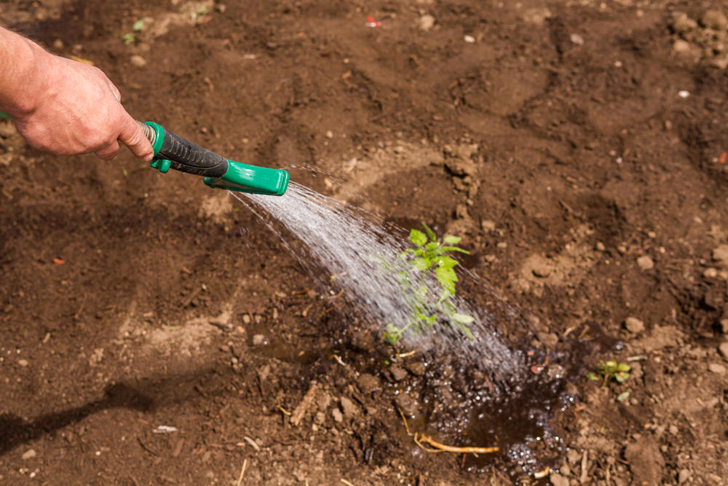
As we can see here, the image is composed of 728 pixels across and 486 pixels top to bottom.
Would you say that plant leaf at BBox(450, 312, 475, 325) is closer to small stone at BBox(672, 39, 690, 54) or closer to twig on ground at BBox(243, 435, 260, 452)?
twig on ground at BBox(243, 435, 260, 452)

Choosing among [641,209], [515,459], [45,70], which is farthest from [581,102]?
[45,70]

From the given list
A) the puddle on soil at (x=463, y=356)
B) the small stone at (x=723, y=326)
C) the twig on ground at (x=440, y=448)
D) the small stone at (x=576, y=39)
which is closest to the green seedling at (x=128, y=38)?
the puddle on soil at (x=463, y=356)

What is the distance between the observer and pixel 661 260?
8.95 ft

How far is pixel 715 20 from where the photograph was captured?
3.55 meters

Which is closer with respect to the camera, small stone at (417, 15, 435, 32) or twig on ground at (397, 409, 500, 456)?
twig on ground at (397, 409, 500, 456)

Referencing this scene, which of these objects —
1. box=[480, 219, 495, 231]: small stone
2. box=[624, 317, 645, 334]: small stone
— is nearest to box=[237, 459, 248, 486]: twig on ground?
box=[480, 219, 495, 231]: small stone

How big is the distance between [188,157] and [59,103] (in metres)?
0.40

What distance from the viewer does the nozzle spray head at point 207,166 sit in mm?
1594

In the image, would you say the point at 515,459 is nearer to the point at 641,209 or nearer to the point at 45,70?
the point at 641,209

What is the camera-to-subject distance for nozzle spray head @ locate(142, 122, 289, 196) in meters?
1.59

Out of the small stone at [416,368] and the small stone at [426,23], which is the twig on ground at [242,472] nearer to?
the small stone at [416,368]

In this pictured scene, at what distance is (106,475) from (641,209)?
3215 mm

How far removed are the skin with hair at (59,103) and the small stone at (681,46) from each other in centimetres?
383

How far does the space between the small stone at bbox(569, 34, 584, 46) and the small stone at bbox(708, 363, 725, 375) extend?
8.11 ft
